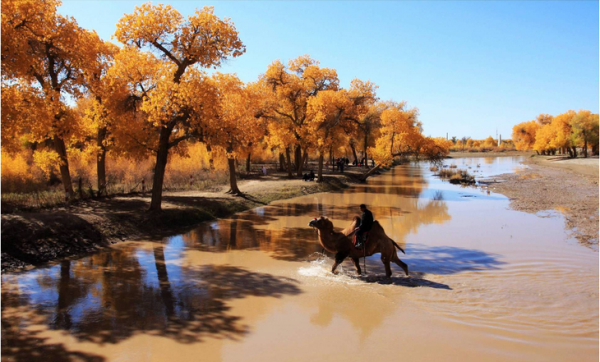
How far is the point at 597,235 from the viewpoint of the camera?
15219 mm

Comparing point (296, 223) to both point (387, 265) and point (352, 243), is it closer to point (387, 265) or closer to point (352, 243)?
point (352, 243)

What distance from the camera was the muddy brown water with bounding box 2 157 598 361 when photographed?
648 cm

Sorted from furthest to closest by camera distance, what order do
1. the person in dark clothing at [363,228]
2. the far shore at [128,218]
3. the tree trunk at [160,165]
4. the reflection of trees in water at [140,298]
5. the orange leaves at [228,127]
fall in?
the tree trunk at [160,165], the orange leaves at [228,127], the far shore at [128,218], the person in dark clothing at [363,228], the reflection of trees in water at [140,298]

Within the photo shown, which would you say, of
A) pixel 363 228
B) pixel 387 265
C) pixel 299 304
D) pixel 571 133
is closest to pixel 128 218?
pixel 299 304

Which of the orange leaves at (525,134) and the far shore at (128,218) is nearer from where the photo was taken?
the far shore at (128,218)

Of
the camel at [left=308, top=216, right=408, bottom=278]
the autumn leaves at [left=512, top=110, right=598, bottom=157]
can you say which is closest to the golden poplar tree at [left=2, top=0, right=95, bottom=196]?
the camel at [left=308, top=216, right=408, bottom=278]

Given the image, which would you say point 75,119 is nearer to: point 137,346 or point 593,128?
point 137,346

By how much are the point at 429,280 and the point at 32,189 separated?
65.0 feet

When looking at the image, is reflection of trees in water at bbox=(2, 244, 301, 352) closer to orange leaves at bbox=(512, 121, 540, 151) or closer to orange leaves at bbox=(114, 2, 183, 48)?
orange leaves at bbox=(114, 2, 183, 48)

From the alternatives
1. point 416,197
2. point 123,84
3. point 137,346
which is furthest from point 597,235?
point 123,84

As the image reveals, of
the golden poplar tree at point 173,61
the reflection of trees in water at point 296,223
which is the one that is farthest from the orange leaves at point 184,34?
the reflection of trees in water at point 296,223

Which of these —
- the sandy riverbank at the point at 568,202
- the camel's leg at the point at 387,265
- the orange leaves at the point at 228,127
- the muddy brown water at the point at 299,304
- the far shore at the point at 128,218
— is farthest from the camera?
the sandy riverbank at the point at 568,202

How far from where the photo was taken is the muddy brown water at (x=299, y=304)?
648cm

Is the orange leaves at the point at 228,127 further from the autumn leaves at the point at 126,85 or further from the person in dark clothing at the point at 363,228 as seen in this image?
the person in dark clothing at the point at 363,228
